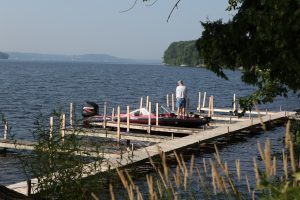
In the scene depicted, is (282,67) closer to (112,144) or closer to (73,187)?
(73,187)

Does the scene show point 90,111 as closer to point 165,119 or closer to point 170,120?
point 165,119

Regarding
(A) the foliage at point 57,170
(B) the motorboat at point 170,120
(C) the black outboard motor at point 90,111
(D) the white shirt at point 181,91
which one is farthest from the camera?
(C) the black outboard motor at point 90,111

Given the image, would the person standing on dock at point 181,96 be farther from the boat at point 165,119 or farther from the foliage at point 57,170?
the foliage at point 57,170

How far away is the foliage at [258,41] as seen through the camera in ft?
26.6

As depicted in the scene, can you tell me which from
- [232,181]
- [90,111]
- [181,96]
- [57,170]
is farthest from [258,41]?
[90,111]

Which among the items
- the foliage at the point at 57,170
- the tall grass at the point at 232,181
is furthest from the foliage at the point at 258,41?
the tall grass at the point at 232,181

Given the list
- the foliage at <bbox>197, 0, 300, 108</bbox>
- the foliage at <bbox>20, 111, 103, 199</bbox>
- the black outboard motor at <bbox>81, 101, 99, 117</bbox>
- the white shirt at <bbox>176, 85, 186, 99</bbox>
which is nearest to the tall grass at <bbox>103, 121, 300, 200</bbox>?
the foliage at <bbox>20, 111, 103, 199</bbox>

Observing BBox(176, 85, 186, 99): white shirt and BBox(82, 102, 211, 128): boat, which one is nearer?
BBox(176, 85, 186, 99): white shirt

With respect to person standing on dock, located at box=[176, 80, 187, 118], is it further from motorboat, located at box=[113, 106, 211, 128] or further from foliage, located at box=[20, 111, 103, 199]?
foliage, located at box=[20, 111, 103, 199]

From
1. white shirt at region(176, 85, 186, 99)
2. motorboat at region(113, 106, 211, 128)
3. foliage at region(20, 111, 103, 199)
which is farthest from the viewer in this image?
motorboat at region(113, 106, 211, 128)

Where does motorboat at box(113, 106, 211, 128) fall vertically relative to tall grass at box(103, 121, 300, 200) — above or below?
below

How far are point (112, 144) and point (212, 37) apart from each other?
18257mm

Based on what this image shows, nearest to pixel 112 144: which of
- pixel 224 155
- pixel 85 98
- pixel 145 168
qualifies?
pixel 224 155

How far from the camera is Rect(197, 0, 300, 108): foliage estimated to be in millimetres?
8109
